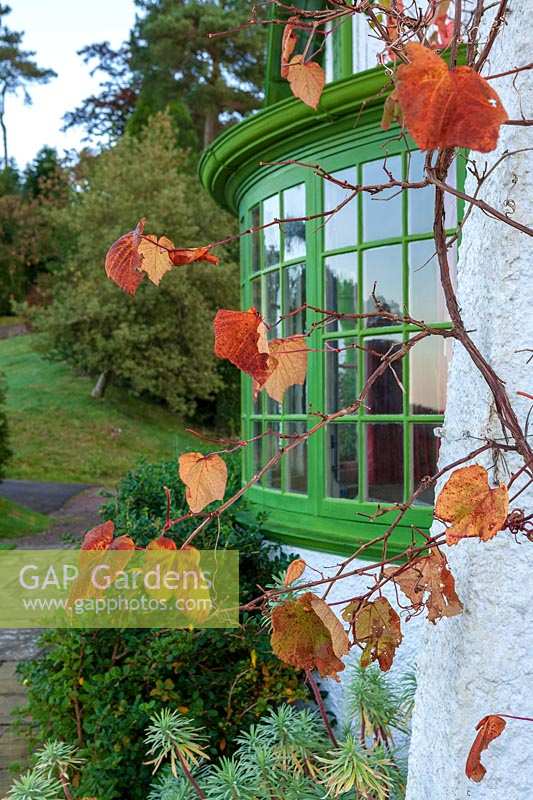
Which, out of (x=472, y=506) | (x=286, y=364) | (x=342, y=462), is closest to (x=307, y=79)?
(x=286, y=364)

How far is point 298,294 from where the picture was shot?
396 centimetres

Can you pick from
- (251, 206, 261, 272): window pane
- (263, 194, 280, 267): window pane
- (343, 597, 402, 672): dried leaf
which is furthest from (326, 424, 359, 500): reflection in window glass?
(343, 597, 402, 672): dried leaf

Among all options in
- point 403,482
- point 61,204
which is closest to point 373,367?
point 403,482

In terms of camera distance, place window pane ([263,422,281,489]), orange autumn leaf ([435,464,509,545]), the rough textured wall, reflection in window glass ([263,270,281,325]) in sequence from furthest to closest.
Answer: reflection in window glass ([263,270,281,325]), window pane ([263,422,281,489]), the rough textured wall, orange autumn leaf ([435,464,509,545])

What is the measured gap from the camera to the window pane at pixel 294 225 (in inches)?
153

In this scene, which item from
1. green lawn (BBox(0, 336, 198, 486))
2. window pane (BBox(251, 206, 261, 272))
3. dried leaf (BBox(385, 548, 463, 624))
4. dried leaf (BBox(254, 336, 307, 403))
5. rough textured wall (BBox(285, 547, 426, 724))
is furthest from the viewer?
green lawn (BBox(0, 336, 198, 486))

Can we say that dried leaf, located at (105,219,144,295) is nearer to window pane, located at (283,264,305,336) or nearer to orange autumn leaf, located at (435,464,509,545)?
orange autumn leaf, located at (435,464,509,545)

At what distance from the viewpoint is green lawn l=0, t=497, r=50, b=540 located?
10117 mm

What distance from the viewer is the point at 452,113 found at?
0.76 metres

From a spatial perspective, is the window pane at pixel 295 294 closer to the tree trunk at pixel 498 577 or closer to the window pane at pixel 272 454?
the window pane at pixel 272 454

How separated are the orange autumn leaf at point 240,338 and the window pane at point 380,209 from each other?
2.48 meters

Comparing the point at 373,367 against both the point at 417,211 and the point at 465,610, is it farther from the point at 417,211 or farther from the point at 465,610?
the point at 465,610

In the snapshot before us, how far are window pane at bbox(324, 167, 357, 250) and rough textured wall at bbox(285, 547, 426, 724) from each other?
4.91 feet

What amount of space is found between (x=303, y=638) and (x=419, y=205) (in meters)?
2.53
